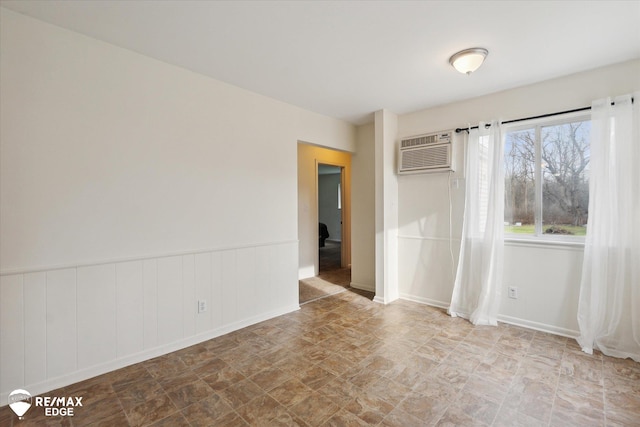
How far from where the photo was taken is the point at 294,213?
375 centimetres

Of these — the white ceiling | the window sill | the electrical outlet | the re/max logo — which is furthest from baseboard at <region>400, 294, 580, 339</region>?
the re/max logo

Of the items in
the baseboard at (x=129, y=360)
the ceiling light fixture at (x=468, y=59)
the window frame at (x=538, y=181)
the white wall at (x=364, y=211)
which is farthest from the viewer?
the white wall at (x=364, y=211)

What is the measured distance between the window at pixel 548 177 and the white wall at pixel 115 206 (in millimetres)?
2835

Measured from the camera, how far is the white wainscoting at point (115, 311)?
196 centimetres

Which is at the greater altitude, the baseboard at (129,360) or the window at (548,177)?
the window at (548,177)

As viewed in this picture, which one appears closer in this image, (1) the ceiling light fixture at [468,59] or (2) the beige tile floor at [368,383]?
(2) the beige tile floor at [368,383]

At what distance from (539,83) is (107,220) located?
13.9 feet

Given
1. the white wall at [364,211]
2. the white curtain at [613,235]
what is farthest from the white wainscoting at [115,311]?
the white curtain at [613,235]

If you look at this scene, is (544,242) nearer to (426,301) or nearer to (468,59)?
(426,301)

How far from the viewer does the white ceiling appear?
6.26ft

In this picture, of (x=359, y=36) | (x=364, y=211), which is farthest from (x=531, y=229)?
(x=359, y=36)

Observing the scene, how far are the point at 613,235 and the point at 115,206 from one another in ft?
14.0

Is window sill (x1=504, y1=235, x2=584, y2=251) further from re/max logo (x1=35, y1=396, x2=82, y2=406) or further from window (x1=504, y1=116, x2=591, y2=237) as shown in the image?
re/max logo (x1=35, y1=396, x2=82, y2=406)

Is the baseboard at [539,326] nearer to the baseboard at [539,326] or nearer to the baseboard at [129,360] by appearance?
the baseboard at [539,326]
